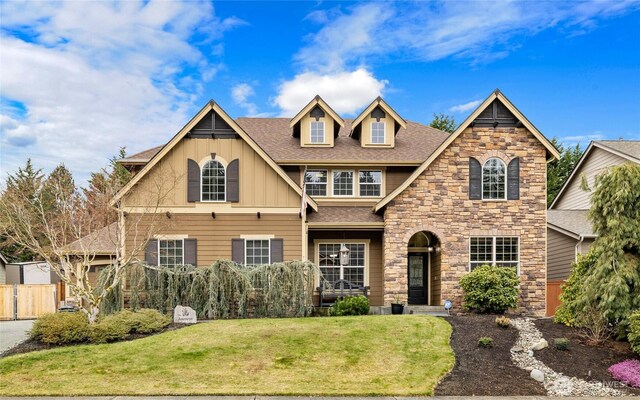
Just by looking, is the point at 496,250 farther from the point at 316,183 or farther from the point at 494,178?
the point at 316,183

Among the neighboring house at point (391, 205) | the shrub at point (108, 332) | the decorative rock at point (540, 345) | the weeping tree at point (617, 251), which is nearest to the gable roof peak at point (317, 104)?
the neighboring house at point (391, 205)

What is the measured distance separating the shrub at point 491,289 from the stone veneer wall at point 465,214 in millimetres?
1191

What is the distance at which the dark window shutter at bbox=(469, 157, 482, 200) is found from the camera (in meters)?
18.8

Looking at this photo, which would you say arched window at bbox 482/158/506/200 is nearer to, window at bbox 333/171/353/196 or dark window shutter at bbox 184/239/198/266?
window at bbox 333/171/353/196

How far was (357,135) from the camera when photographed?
22.4 meters

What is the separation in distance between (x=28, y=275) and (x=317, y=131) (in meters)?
19.6

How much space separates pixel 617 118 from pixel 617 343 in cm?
1784

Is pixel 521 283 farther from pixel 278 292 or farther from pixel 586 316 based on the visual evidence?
pixel 278 292

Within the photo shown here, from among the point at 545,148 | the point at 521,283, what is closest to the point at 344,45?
the point at 545,148

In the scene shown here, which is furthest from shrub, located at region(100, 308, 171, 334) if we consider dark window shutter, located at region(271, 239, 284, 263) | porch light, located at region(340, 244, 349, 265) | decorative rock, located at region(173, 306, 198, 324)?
porch light, located at region(340, 244, 349, 265)

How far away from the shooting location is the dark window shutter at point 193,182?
60.3ft

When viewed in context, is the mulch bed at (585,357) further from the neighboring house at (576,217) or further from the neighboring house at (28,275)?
the neighboring house at (28,275)

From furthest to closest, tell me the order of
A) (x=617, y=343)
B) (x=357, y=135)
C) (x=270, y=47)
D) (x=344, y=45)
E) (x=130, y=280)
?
(x=357, y=135) < (x=270, y=47) < (x=344, y=45) < (x=130, y=280) < (x=617, y=343)

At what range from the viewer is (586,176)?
2673 centimetres
